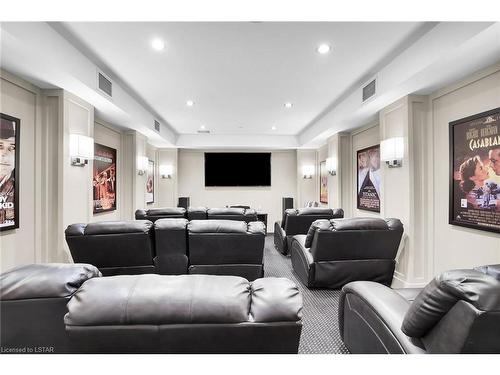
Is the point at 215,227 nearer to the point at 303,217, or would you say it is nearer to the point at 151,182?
the point at 303,217

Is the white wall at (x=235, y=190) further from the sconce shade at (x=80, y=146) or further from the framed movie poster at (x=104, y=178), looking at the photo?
the sconce shade at (x=80, y=146)

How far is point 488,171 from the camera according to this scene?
2500 mm

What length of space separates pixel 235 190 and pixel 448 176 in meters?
5.70

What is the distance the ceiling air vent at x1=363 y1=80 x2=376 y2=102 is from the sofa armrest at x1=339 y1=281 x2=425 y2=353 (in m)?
2.78

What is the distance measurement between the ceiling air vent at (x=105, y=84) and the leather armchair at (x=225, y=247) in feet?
7.34

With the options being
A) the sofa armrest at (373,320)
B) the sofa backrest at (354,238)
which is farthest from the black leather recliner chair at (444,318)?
the sofa backrest at (354,238)

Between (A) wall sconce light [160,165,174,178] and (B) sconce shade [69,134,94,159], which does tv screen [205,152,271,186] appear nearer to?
(A) wall sconce light [160,165,174,178]

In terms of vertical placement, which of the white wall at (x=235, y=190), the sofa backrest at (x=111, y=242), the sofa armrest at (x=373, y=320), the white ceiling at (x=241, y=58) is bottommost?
the sofa armrest at (x=373, y=320)

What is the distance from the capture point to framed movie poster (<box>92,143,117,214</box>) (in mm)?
4391

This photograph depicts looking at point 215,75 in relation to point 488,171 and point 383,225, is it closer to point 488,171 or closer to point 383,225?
point 383,225

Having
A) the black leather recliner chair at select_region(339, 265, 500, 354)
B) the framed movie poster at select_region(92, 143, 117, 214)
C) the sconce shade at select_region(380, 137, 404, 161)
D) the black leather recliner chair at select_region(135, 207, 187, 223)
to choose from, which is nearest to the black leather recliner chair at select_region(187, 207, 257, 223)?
the black leather recliner chair at select_region(135, 207, 187, 223)

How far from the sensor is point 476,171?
2.62 m

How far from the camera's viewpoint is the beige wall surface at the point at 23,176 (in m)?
2.60

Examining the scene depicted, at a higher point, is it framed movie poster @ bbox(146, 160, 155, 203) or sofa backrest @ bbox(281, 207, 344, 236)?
framed movie poster @ bbox(146, 160, 155, 203)
